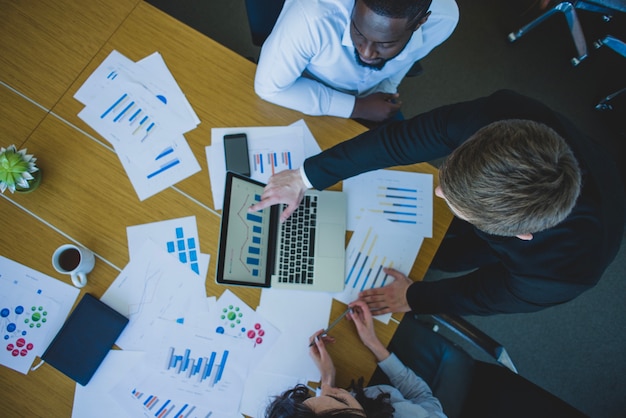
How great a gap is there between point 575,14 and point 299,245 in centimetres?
205

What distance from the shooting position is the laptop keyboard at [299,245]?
1132 millimetres

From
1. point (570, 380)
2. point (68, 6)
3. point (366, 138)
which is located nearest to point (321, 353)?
point (366, 138)

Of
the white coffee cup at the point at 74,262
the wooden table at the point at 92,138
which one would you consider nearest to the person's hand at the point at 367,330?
the wooden table at the point at 92,138

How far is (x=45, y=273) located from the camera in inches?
43.0

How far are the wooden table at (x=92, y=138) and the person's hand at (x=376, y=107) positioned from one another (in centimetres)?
14

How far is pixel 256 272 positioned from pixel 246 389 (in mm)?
340

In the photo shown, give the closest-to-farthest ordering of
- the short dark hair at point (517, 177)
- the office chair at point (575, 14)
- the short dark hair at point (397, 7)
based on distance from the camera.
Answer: the short dark hair at point (517, 177)
the short dark hair at point (397, 7)
the office chair at point (575, 14)

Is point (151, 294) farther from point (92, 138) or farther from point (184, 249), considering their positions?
point (92, 138)

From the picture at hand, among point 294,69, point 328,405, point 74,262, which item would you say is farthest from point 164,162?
point 328,405

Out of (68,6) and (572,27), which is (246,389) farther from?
(572,27)

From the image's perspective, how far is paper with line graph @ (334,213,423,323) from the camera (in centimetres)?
118

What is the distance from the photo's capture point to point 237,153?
3.87 ft

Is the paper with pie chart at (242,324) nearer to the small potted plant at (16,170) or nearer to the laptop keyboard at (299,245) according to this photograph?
the laptop keyboard at (299,245)

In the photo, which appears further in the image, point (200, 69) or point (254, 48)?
point (254, 48)
